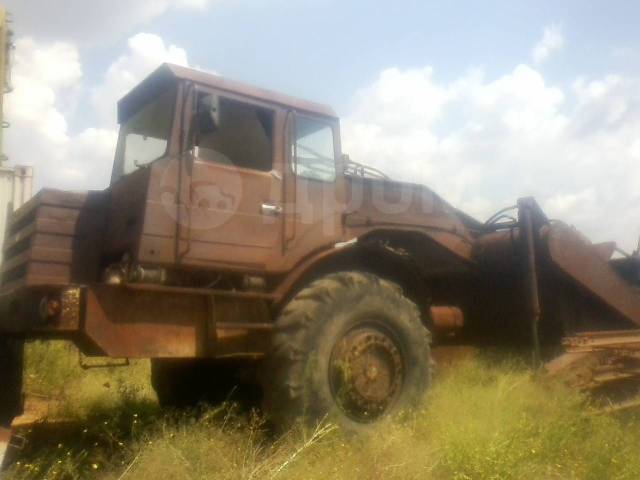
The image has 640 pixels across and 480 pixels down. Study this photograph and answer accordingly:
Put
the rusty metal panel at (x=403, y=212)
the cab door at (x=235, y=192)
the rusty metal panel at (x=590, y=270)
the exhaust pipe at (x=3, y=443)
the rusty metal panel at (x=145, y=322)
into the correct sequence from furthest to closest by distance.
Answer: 1. the rusty metal panel at (x=590, y=270)
2. the rusty metal panel at (x=403, y=212)
3. the cab door at (x=235, y=192)
4. the rusty metal panel at (x=145, y=322)
5. the exhaust pipe at (x=3, y=443)

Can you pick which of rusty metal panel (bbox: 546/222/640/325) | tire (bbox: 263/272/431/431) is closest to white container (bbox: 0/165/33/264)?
tire (bbox: 263/272/431/431)

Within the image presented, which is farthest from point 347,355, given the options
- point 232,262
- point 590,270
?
point 590,270

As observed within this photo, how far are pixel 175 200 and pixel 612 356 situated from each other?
445 centimetres

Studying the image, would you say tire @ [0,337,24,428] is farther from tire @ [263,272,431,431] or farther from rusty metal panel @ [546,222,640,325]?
rusty metal panel @ [546,222,640,325]

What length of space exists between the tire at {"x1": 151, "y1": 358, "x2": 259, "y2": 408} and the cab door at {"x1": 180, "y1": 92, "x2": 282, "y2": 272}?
140cm

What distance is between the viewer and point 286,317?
4.34 metres

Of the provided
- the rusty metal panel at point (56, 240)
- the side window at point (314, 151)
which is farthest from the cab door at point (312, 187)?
the rusty metal panel at point (56, 240)

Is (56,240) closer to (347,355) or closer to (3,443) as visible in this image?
(3,443)

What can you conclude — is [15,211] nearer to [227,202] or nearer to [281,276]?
[227,202]

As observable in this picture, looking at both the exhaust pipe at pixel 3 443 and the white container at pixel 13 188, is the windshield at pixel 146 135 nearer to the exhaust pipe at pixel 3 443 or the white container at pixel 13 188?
the white container at pixel 13 188

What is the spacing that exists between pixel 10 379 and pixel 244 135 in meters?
2.47

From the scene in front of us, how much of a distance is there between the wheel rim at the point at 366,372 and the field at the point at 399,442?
0.20 metres

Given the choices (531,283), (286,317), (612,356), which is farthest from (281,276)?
(612,356)

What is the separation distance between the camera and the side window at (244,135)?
188 inches
